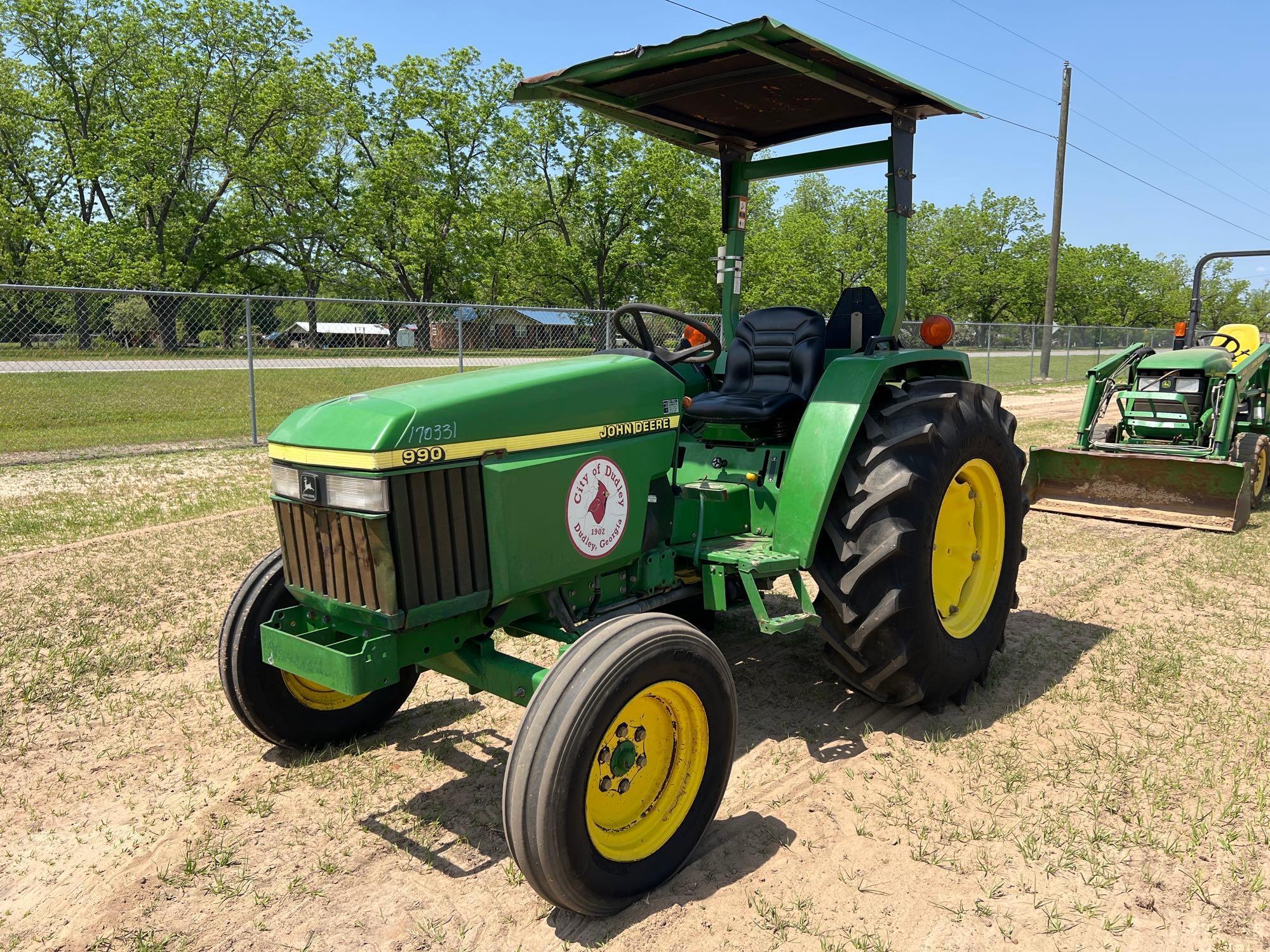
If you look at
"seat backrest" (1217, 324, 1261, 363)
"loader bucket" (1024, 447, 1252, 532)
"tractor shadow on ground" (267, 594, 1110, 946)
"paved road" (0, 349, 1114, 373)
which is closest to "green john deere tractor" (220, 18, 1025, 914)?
"tractor shadow on ground" (267, 594, 1110, 946)

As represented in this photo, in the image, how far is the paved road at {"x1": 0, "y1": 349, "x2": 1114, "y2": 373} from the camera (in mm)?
11453

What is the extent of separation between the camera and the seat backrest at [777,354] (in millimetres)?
3908

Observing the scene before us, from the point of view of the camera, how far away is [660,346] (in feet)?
12.0

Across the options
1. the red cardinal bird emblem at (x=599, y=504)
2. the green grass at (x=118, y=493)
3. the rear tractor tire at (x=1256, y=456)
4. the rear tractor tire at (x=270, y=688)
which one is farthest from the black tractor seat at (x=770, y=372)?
the rear tractor tire at (x=1256, y=456)

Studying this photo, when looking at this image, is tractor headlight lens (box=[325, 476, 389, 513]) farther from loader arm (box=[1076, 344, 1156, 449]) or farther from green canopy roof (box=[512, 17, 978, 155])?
loader arm (box=[1076, 344, 1156, 449])

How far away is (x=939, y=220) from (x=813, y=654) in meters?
50.6

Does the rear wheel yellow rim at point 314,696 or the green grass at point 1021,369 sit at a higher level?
the rear wheel yellow rim at point 314,696

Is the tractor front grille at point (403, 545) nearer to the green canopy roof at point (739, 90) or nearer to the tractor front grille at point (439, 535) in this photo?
the tractor front grille at point (439, 535)

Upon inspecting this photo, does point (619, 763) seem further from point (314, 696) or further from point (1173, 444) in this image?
point (1173, 444)

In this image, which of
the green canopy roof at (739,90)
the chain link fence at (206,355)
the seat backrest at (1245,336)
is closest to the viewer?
the green canopy roof at (739,90)

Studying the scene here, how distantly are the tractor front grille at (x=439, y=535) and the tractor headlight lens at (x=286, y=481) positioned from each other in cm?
38

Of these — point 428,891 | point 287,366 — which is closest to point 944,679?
point 428,891

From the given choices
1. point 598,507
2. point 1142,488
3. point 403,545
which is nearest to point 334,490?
point 403,545

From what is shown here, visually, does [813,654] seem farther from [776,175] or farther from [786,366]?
[776,175]
